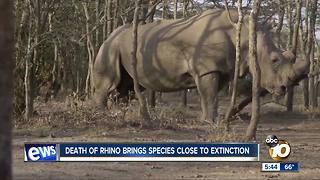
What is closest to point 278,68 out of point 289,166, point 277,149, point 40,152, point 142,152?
point 277,149

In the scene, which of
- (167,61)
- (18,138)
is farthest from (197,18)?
(18,138)

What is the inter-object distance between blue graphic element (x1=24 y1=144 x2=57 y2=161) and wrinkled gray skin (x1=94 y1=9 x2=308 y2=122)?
6788 millimetres

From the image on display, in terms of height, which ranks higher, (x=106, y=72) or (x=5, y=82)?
(x=5, y=82)

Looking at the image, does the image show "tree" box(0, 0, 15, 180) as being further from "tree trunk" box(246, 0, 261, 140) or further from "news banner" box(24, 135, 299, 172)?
"tree trunk" box(246, 0, 261, 140)

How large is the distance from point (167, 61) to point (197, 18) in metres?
1.33

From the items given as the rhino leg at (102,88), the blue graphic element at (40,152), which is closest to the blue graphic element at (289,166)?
the blue graphic element at (40,152)

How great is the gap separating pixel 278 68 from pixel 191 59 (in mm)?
2238

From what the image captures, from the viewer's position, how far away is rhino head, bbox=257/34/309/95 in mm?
16062

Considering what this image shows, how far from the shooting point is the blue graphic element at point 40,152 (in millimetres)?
9750

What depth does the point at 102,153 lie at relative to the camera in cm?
985

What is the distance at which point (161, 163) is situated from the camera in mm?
9977

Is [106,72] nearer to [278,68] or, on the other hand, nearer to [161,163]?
[278,68]

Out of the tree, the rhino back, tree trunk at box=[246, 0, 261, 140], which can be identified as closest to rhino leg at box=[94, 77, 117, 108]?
the rhino back

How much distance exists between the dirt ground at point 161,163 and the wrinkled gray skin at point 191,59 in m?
1.20
